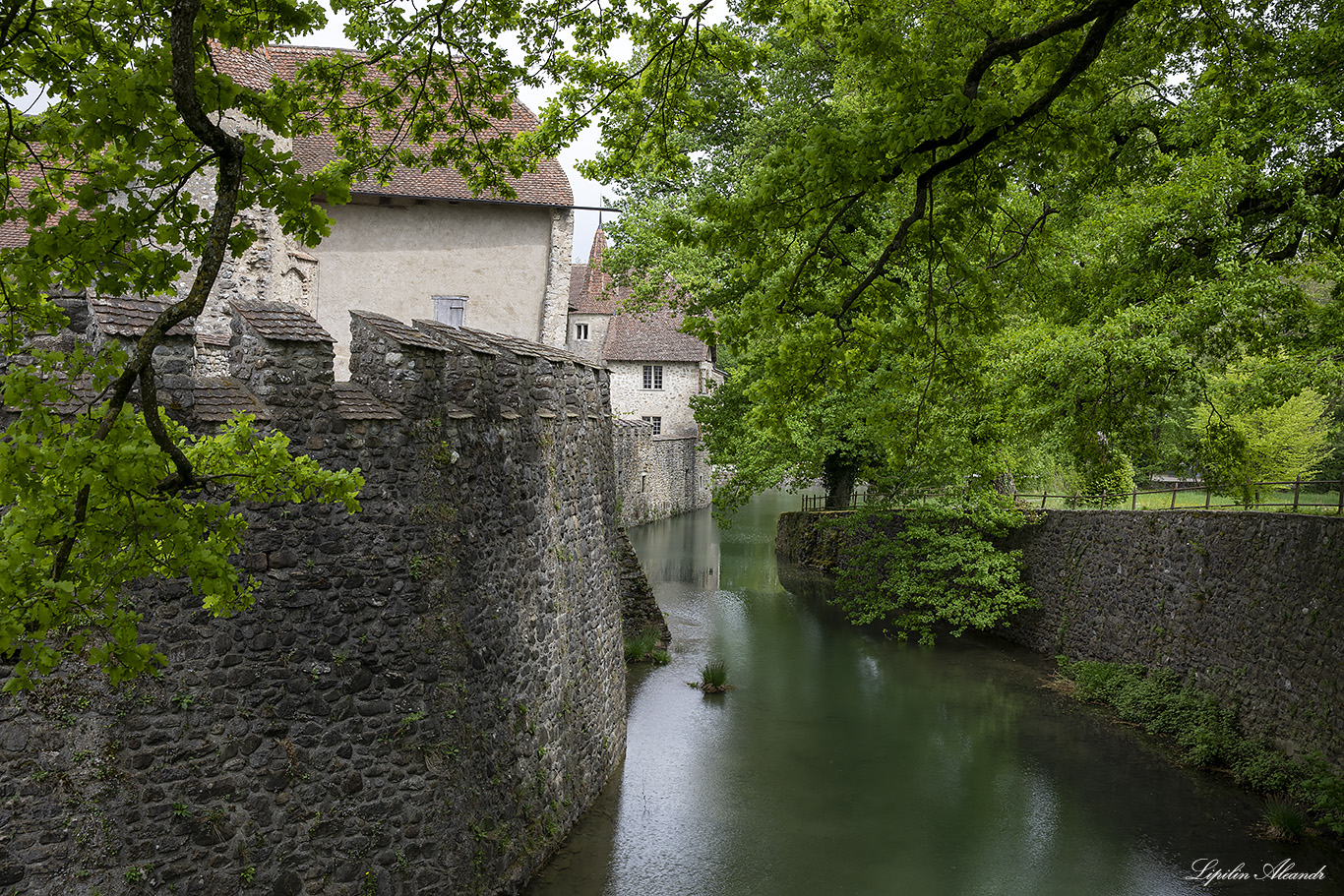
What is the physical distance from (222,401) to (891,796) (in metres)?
9.53

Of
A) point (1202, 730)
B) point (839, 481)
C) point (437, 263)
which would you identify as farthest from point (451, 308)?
point (1202, 730)

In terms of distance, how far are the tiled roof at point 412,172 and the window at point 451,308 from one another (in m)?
1.77

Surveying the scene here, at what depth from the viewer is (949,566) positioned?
17641 millimetres

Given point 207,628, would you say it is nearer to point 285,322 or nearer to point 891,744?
point 285,322

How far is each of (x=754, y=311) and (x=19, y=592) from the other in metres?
5.62

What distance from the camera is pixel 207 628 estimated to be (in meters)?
5.95

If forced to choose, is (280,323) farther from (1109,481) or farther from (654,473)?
(654,473)

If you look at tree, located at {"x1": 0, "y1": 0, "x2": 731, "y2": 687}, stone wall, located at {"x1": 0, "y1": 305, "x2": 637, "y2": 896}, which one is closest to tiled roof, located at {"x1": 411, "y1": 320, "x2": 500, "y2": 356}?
stone wall, located at {"x1": 0, "y1": 305, "x2": 637, "y2": 896}

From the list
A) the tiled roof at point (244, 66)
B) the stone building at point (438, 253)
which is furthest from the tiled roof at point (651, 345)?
the tiled roof at point (244, 66)

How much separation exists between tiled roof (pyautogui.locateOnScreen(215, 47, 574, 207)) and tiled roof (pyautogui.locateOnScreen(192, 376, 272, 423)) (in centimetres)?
929

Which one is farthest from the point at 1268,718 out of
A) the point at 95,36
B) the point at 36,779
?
the point at 95,36

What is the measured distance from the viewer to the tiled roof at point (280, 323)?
6387 mm

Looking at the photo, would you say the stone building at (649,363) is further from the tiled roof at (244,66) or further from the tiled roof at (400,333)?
the tiled roof at (400,333)

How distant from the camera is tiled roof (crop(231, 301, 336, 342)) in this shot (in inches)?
251
